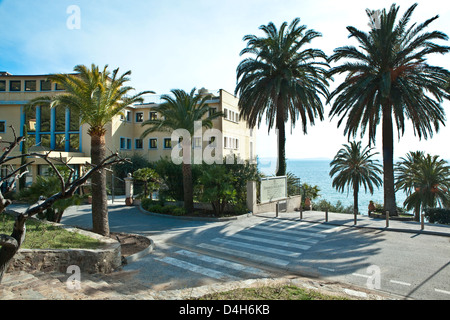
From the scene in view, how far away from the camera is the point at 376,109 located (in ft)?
68.3

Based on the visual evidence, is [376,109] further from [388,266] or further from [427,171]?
[388,266]

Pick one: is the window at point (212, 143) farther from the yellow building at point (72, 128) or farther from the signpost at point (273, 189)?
the signpost at point (273, 189)

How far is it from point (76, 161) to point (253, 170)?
19314 mm

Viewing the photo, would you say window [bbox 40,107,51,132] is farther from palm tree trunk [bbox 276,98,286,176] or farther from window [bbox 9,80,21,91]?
palm tree trunk [bbox 276,98,286,176]

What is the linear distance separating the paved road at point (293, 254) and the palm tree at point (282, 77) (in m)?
9.88

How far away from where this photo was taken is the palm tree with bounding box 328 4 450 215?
1927 cm

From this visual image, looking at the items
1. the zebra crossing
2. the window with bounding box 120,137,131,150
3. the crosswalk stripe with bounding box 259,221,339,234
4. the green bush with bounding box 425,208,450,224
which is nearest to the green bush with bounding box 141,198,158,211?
the zebra crossing

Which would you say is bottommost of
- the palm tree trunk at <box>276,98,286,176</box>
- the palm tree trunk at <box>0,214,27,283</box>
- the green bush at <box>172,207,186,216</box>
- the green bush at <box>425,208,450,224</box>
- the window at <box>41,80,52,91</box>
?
the green bush at <box>425,208,450,224</box>

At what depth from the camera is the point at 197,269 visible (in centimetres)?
873

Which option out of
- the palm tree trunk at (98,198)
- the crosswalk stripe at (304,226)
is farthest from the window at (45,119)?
the crosswalk stripe at (304,226)

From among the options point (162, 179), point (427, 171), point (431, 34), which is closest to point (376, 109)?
point (431, 34)

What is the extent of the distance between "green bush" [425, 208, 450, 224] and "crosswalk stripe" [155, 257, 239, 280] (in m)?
18.3

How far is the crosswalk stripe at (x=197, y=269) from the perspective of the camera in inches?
320

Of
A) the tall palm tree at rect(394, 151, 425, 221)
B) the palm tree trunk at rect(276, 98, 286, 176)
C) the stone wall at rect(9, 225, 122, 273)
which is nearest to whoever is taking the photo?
the stone wall at rect(9, 225, 122, 273)
